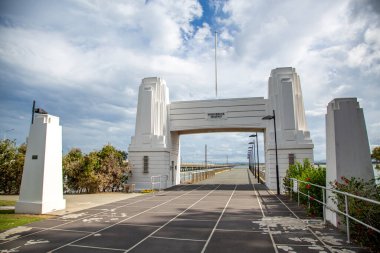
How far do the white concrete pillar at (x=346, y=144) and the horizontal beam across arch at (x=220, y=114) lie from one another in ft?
51.7

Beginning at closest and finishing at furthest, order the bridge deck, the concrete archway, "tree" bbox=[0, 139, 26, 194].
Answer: the bridge deck
"tree" bbox=[0, 139, 26, 194]
the concrete archway

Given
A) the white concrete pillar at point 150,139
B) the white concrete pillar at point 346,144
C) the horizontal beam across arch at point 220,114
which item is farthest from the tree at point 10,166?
the white concrete pillar at point 346,144

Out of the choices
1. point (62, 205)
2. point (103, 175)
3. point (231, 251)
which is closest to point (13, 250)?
point (231, 251)

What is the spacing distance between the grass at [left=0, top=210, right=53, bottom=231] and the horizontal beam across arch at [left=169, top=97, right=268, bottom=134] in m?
16.7

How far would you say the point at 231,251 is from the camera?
562cm

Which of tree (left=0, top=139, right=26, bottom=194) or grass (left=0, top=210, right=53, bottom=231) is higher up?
tree (left=0, top=139, right=26, bottom=194)

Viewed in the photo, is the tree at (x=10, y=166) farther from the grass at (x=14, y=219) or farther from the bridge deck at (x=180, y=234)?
the bridge deck at (x=180, y=234)

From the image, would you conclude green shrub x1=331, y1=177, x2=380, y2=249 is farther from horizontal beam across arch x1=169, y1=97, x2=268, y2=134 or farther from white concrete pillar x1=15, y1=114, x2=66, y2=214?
horizontal beam across arch x1=169, y1=97, x2=268, y2=134

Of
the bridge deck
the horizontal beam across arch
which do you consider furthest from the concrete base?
the horizontal beam across arch

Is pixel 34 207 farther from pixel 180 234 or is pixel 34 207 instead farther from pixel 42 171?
pixel 180 234

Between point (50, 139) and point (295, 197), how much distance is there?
12.2 m

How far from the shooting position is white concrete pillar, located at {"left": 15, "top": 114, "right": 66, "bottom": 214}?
1064cm

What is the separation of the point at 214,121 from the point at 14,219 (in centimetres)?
1828

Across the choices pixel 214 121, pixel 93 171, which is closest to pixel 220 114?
pixel 214 121
